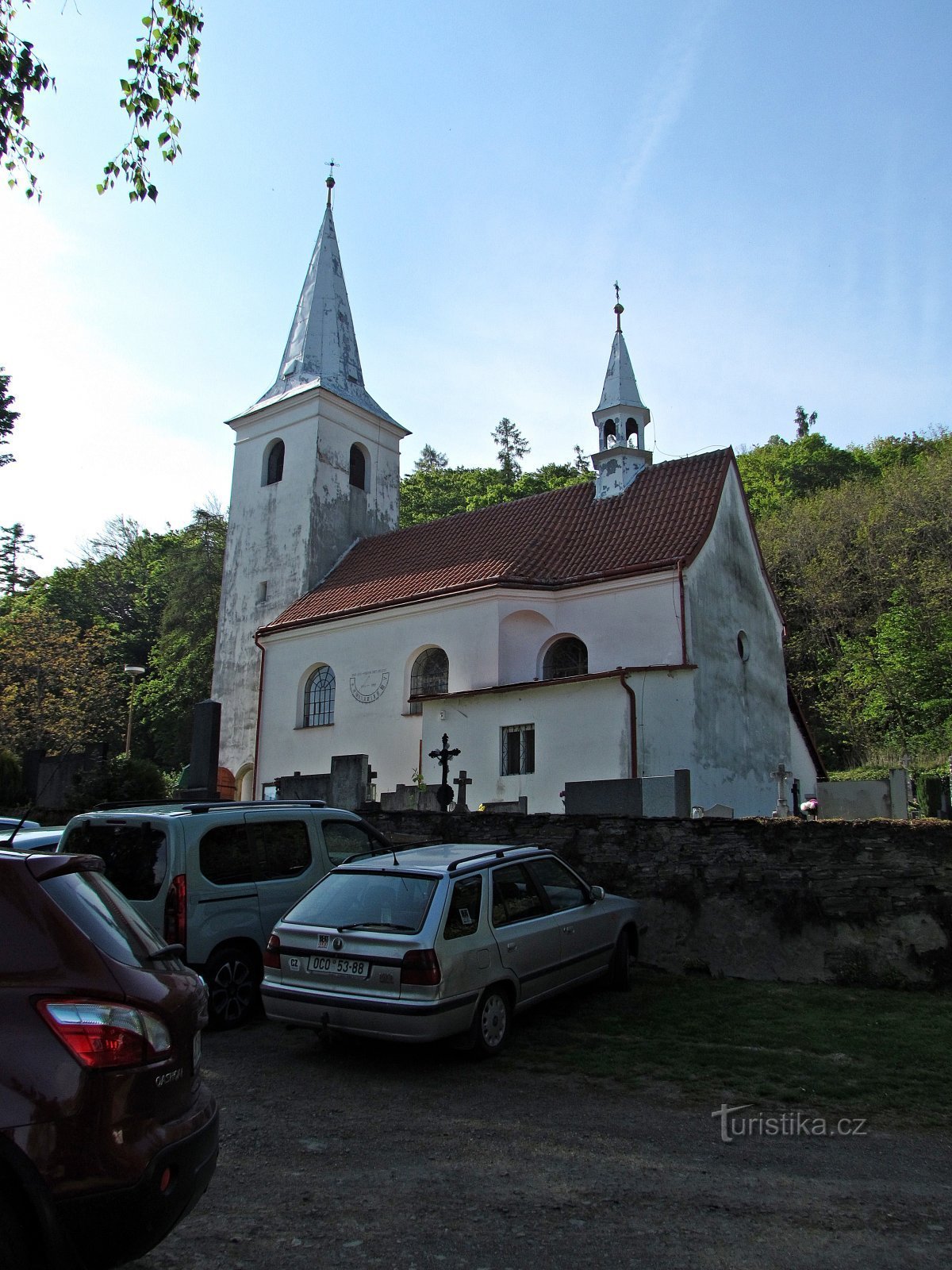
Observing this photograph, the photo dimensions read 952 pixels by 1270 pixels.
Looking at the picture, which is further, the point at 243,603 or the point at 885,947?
the point at 243,603

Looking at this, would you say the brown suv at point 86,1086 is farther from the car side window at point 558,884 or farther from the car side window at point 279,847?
the car side window at point 279,847

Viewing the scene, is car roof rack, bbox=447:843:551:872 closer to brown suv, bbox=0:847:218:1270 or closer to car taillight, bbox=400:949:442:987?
car taillight, bbox=400:949:442:987

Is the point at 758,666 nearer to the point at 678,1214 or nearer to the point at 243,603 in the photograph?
the point at 243,603

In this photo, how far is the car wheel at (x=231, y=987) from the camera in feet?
25.5

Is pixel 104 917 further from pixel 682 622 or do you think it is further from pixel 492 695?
pixel 682 622

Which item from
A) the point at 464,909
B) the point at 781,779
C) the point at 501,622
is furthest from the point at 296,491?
the point at 464,909

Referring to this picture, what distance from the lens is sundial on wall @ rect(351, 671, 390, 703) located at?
2453 cm

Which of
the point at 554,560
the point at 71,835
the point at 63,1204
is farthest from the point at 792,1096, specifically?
the point at 554,560

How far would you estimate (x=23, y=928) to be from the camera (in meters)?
3.19

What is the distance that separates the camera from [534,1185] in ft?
14.8

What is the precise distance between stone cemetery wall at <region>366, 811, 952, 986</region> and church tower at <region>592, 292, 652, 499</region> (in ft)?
52.5

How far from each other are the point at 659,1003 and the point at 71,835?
5271 millimetres

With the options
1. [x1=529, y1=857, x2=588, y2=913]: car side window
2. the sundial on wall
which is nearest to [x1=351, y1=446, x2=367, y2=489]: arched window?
the sundial on wall

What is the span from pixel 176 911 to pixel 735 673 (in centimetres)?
1688
